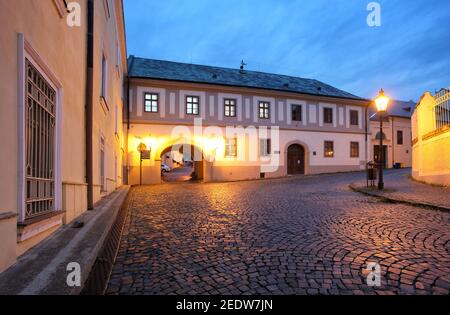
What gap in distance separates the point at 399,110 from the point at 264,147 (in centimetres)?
2545

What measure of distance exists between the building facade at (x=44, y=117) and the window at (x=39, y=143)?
13 mm

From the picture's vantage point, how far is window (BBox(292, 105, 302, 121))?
2741cm

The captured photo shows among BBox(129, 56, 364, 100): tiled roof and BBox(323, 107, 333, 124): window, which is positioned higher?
BBox(129, 56, 364, 100): tiled roof

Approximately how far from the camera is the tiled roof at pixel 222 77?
24.2 m

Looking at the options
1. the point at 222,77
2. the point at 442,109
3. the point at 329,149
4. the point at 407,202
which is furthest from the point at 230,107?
the point at 407,202

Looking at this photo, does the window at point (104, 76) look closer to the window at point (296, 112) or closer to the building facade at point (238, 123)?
the building facade at point (238, 123)

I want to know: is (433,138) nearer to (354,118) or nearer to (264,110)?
(264,110)

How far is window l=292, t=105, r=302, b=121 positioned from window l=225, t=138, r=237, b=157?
20.3ft

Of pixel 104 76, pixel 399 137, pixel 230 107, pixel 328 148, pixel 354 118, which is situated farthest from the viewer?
pixel 399 137

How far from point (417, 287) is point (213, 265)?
7.14 feet

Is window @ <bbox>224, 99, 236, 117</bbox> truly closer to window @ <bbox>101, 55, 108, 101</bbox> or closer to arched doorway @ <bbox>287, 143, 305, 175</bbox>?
arched doorway @ <bbox>287, 143, 305, 175</bbox>

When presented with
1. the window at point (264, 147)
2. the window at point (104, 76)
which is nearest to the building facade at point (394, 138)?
the window at point (264, 147)

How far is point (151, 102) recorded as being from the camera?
22891 millimetres

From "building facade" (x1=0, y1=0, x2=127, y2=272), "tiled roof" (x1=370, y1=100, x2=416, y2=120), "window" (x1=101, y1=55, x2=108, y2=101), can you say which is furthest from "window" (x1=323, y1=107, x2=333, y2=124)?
"building facade" (x1=0, y1=0, x2=127, y2=272)
